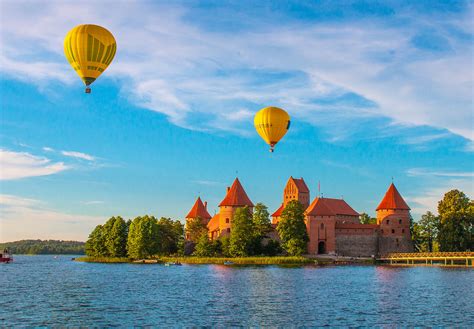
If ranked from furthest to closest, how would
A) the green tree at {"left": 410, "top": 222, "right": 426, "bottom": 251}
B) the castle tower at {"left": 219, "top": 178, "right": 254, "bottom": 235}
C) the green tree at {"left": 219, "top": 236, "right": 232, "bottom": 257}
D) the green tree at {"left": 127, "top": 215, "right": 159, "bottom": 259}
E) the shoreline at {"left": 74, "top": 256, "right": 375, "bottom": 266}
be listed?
the green tree at {"left": 410, "top": 222, "right": 426, "bottom": 251} → the castle tower at {"left": 219, "top": 178, "right": 254, "bottom": 235} → the green tree at {"left": 127, "top": 215, "right": 159, "bottom": 259} → the green tree at {"left": 219, "top": 236, "right": 232, "bottom": 257} → the shoreline at {"left": 74, "top": 256, "right": 375, "bottom": 266}

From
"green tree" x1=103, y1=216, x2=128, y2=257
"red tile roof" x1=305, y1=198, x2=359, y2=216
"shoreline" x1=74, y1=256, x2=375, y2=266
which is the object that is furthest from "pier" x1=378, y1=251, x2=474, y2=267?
"green tree" x1=103, y1=216, x2=128, y2=257

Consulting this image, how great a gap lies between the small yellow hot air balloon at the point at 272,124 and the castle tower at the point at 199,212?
200 feet

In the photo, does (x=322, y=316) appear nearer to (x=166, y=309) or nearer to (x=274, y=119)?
(x=166, y=309)

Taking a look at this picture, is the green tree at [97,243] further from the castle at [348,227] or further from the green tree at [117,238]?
the castle at [348,227]

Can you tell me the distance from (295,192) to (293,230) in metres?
32.5

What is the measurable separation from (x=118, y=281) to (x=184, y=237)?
51698mm

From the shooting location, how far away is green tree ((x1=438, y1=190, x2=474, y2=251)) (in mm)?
82056

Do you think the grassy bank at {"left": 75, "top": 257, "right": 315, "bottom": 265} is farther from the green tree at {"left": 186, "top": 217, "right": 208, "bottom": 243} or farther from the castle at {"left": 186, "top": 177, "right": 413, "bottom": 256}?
the green tree at {"left": 186, "top": 217, "right": 208, "bottom": 243}

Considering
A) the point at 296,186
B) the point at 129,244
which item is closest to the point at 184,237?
the point at 129,244

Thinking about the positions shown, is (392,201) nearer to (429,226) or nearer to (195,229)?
(429,226)

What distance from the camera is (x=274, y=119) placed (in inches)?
2066

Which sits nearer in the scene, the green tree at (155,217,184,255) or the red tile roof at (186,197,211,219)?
the green tree at (155,217,184,255)

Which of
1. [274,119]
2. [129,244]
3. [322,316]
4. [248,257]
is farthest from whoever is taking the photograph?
[129,244]

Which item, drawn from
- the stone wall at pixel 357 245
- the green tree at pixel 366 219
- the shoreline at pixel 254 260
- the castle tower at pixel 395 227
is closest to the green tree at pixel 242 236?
the shoreline at pixel 254 260
